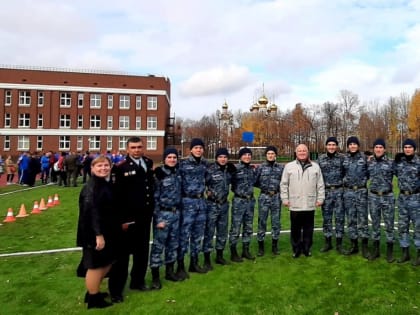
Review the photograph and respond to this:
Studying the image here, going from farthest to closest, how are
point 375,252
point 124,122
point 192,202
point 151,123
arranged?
1. point 151,123
2. point 124,122
3. point 375,252
4. point 192,202

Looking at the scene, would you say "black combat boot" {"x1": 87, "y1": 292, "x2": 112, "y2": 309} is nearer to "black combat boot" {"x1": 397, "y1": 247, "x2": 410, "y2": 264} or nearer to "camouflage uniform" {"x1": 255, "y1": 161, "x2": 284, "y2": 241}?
"camouflage uniform" {"x1": 255, "y1": 161, "x2": 284, "y2": 241}

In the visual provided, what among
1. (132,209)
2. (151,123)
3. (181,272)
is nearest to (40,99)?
(151,123)

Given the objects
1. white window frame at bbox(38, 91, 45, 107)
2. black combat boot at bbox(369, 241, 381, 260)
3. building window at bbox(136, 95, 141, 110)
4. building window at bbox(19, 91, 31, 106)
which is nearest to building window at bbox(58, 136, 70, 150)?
white window frame at bbox(38, 91, 45, 107)

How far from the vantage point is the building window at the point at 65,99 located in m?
44.4

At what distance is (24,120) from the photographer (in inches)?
1719

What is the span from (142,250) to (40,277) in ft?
6.23

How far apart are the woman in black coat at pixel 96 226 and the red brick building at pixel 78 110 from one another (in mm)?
42834

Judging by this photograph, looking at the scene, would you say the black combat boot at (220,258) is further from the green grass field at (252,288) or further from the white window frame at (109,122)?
the white window frame at (109,122)

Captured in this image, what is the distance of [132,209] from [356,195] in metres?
3.74

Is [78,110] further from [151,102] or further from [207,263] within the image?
[207,263]

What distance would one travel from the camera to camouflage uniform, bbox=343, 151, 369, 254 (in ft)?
17.8

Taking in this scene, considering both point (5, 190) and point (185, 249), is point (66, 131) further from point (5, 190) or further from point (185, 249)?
point (185, 249)

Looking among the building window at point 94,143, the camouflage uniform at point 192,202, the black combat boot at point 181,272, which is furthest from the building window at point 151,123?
the black combat boot at point 181,272

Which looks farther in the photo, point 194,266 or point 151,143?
point 151,143
